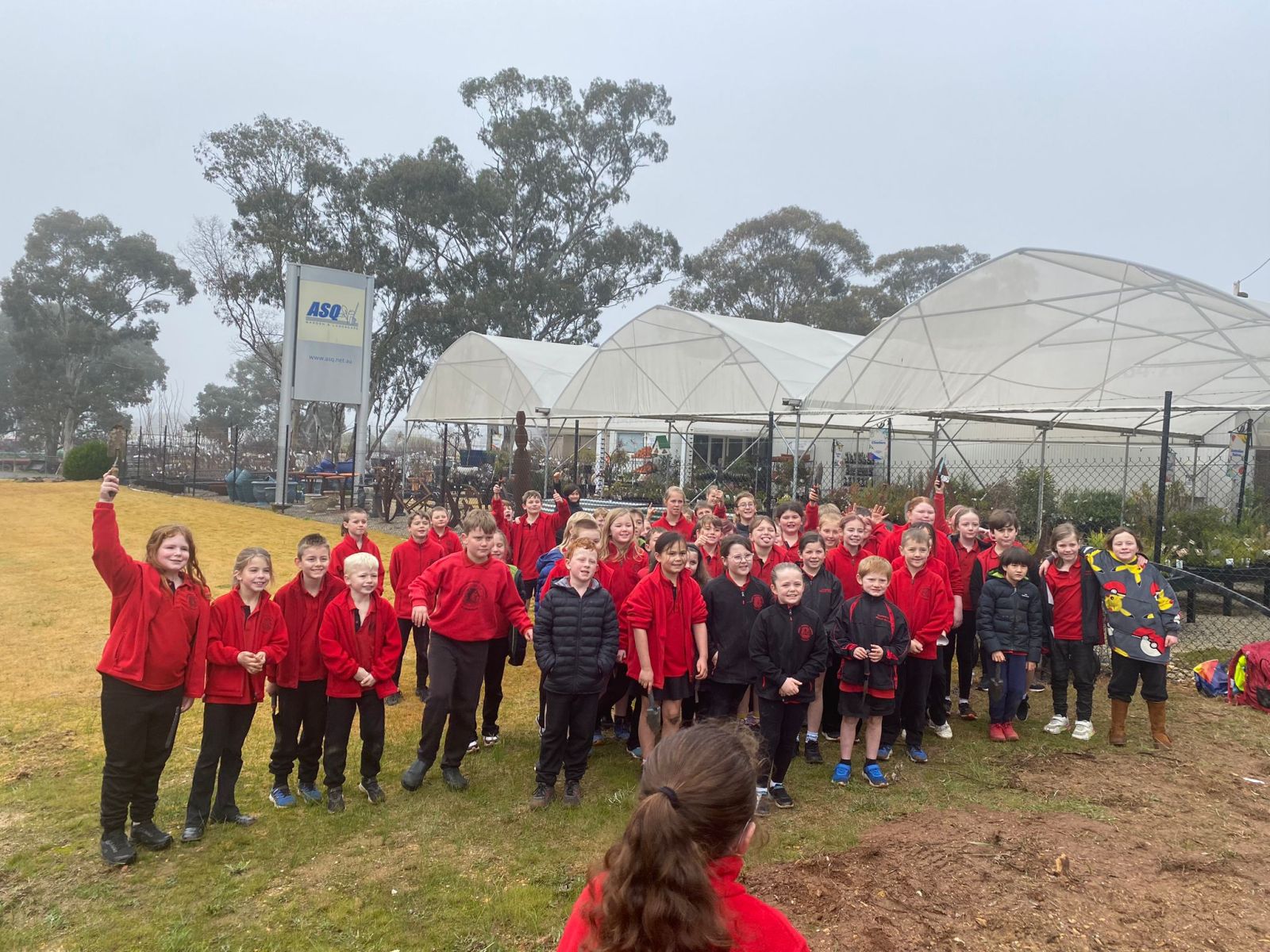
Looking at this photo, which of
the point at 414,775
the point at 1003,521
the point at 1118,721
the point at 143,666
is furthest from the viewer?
the point at 1003,521

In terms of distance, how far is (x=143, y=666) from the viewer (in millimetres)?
3373

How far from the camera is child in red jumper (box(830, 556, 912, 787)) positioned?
4.55 m

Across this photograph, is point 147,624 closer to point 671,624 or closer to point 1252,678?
point 671,624

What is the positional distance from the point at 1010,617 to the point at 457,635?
140 inches

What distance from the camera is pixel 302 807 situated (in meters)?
4.05

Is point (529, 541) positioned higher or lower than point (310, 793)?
higher

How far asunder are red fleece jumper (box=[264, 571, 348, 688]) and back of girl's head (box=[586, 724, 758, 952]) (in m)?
3.04

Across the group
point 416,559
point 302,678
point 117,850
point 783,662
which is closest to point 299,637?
point 302,678

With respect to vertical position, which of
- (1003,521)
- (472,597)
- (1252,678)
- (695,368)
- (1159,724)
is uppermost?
(695,368)

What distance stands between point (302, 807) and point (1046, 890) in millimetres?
3462

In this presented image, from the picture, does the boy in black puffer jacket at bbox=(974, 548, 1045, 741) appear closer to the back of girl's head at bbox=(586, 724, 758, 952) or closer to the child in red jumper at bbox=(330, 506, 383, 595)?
the child in red jumper at bbox=(330, 506, 383, 595)

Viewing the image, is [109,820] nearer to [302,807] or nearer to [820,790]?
[302,807]

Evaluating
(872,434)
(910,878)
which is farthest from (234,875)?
(872,434)

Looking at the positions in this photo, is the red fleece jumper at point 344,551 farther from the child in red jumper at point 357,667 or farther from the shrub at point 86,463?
the shrub at point 86,463
